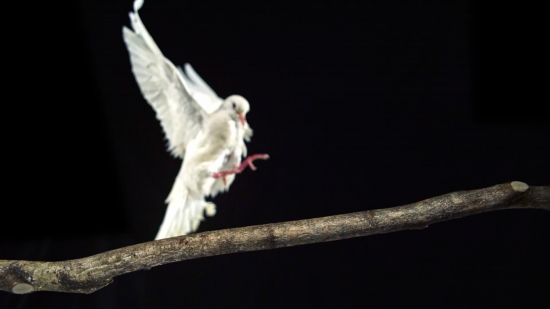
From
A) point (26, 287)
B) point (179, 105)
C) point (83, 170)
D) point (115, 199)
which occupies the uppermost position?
point (179, 105)

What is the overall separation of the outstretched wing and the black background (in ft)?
0.19

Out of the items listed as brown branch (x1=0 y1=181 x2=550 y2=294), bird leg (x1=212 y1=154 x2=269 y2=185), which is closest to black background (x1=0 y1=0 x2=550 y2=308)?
bird leg (x1=212 y1=154 x2=269 y2=185)

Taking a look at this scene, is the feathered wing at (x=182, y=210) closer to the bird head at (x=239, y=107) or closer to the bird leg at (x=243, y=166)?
the bird leg at (x=243, y=166)

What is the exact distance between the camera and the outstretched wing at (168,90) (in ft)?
7.41

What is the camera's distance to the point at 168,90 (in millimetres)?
2277

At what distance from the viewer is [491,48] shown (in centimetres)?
221

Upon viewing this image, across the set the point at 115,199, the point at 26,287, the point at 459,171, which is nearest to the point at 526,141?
the point at 459,171

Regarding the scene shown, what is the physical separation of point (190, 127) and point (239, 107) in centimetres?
24

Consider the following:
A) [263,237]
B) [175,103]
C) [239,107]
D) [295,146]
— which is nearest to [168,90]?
[175,103]

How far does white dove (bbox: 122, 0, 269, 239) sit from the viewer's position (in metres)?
2.27

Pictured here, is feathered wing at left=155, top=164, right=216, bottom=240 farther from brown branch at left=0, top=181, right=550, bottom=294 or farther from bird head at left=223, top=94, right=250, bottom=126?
brown branch at left=0, top=181, right=550, bottom=294

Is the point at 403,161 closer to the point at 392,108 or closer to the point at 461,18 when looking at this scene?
the point at 392,108

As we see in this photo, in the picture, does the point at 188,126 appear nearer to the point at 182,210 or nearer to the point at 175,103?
the point at 175,103

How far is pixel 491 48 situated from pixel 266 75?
980 millimetres
